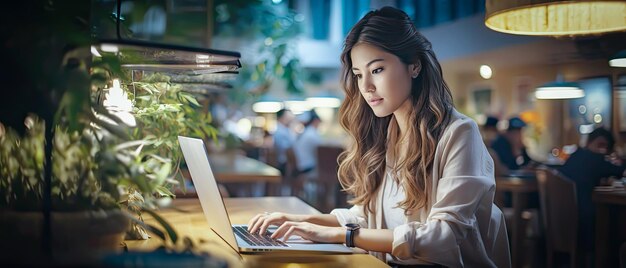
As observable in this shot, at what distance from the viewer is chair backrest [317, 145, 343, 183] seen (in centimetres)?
746

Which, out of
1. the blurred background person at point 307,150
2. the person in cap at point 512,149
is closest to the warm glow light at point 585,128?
the person in cap at point 512,149

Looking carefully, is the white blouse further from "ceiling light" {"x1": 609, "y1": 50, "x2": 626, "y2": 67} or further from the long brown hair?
"ceiling light" {"x1": 609, "y1": 50, "x2": 626, "y2": 67}

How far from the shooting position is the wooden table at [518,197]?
16.2 ft

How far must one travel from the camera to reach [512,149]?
6.04 m

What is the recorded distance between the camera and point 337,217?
6.98 ft

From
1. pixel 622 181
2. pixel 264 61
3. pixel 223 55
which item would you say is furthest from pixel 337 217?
pixel 264 61

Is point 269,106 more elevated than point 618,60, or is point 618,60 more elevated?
point 618,60

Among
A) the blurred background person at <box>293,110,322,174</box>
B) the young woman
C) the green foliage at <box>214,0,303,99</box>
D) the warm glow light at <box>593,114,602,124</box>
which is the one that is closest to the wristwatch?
the young woman

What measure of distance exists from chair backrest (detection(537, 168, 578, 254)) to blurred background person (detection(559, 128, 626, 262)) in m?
0.06

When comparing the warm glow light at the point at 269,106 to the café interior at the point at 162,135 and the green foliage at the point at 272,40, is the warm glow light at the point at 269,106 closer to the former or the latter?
the green foliage at the point at 272,40

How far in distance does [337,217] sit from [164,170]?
0.79m

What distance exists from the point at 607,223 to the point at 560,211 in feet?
A: 2.51

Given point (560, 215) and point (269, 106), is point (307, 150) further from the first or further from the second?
point (269, 106)

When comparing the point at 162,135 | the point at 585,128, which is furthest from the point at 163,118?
the point at 585,128
